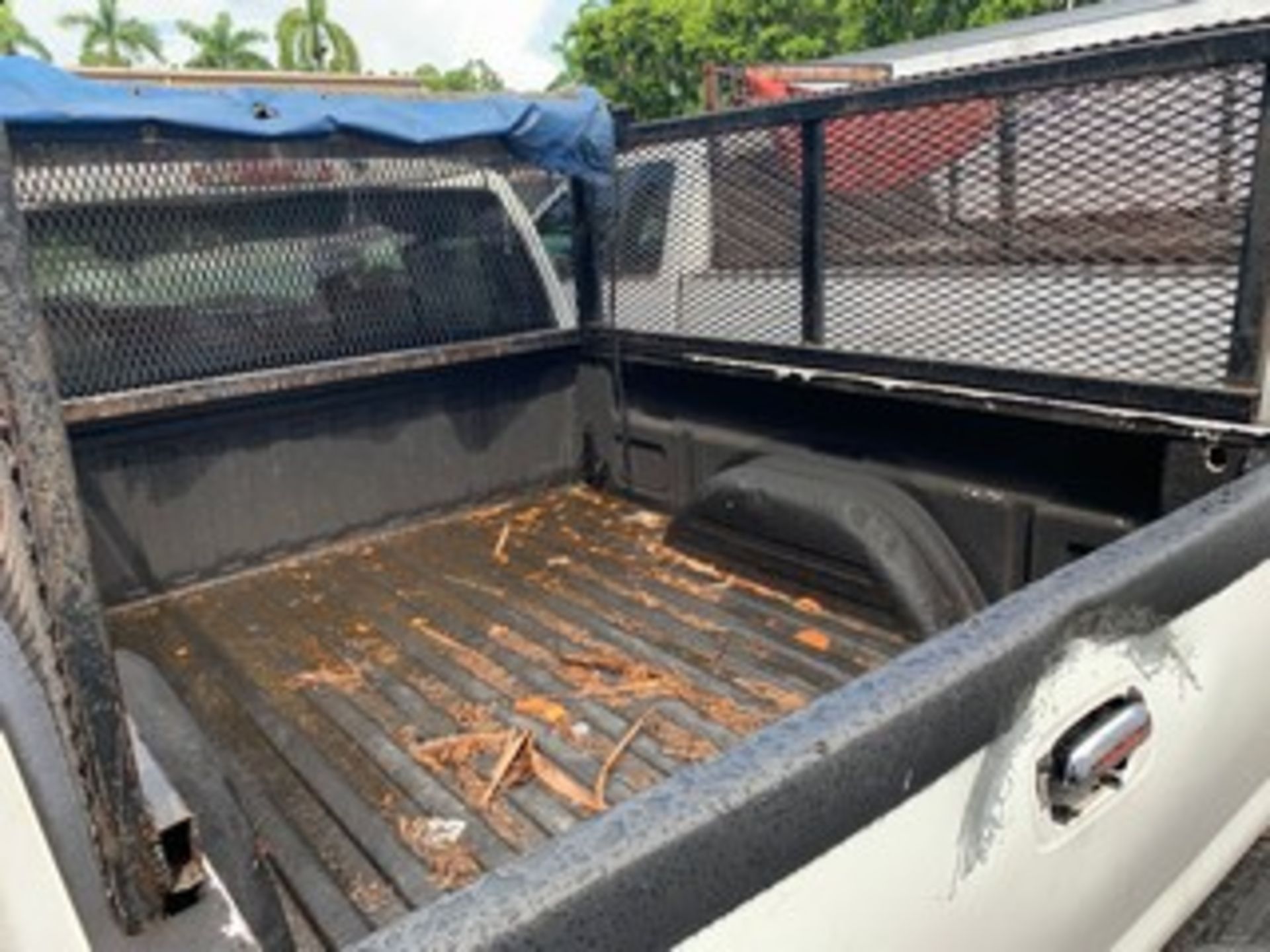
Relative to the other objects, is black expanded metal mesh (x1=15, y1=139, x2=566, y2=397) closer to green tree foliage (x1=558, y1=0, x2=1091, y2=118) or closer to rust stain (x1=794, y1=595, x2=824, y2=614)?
rust stain (x1=794, y1=595, x2=824, y2=614)

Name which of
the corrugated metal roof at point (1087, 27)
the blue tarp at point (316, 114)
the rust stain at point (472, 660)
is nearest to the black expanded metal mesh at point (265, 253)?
the blue tarp at point (316, 114)

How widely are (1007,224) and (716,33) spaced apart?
3375 centimetres

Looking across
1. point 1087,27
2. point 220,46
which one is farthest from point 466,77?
point 1087,27

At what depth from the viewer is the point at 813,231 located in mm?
3059

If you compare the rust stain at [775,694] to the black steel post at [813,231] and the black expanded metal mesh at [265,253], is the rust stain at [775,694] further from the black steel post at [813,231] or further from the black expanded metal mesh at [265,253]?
the black expanded metal mesh at [265,253]

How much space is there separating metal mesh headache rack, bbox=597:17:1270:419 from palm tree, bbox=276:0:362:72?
35348 mm

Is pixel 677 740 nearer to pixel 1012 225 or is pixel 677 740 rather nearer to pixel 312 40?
pixel 1012 225

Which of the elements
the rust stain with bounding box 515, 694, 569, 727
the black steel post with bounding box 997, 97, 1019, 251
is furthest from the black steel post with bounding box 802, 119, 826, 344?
the rust stain with bounding box 515, 694, 569, 727

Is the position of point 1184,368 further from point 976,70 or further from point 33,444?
point 33,444

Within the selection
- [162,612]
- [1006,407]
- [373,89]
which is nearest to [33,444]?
[1006,407]

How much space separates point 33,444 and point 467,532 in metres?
3.02

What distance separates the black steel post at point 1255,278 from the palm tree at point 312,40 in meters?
36.7

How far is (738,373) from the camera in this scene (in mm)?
3365

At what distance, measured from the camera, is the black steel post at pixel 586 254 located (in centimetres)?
406
